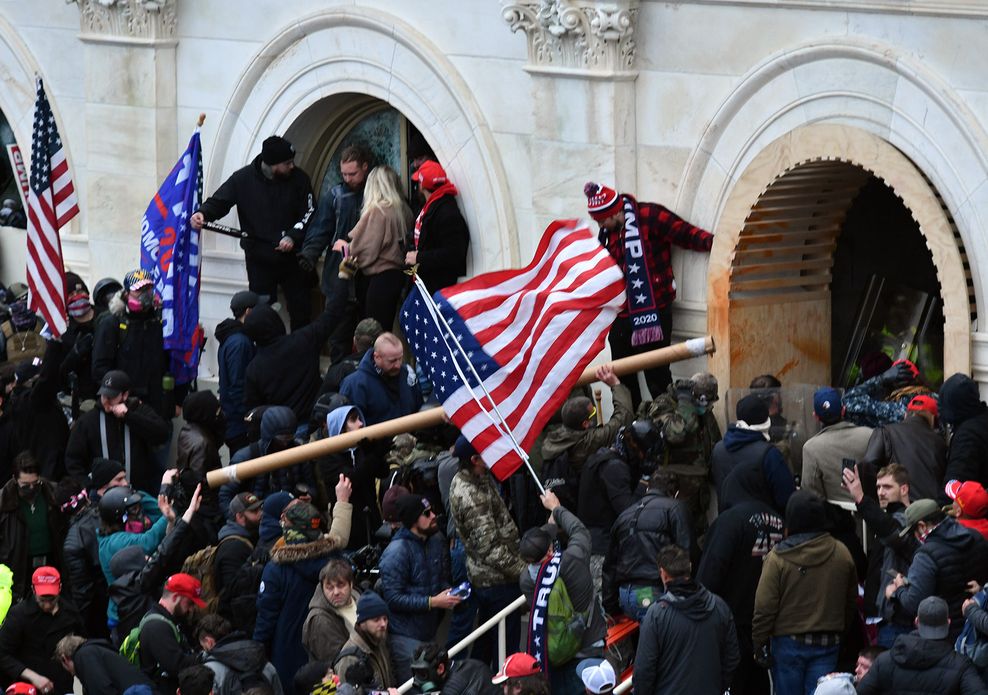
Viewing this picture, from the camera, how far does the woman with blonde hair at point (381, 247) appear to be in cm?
1986

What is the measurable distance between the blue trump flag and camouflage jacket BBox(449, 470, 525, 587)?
215 inches

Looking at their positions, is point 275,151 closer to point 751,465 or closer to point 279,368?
point 279,368

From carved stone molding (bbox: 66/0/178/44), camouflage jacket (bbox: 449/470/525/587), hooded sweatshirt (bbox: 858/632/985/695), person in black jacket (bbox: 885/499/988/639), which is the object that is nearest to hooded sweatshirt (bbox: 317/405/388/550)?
camouflage jacket (bbox: 449/470/525/587)

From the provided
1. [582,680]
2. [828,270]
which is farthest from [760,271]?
[582,680]

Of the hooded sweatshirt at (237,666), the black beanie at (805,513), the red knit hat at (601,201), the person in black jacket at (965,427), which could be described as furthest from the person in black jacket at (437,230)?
the hooded sweatshirt at (237,666)

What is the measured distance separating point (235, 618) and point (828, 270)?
5.35 meters

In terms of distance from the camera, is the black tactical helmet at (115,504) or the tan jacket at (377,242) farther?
the tan jacket at (377,242)

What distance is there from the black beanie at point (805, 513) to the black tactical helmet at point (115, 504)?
4465 mm

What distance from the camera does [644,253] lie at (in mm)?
18062

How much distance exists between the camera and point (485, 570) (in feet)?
51.0

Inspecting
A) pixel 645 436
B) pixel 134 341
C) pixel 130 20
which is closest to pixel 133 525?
pixel 134 341

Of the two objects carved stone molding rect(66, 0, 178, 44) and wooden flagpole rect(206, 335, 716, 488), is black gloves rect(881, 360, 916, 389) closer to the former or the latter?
wooden flagpole rect(206, 335, 716, 488)

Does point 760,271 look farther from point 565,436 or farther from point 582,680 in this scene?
point 582,680

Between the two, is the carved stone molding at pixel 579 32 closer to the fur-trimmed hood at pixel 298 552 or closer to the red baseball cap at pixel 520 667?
the fur-trimmed hood at pixel 298 552
